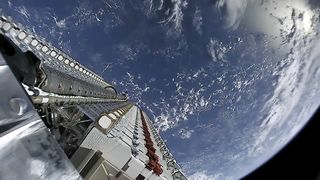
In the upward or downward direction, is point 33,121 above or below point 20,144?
above

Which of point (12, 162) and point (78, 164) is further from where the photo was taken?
point (78, 164)

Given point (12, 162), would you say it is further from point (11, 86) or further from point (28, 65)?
point (28, 65)

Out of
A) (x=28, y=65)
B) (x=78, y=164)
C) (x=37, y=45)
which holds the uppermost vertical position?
(x=37, y=45)

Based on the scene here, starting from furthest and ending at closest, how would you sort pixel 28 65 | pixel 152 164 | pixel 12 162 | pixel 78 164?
1. pixel 152 164
2. pixel 78 164
3. pixel 28 65
4. pixel 12 162

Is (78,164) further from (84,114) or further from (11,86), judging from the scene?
(11,86)

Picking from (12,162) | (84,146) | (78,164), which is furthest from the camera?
(84,146)

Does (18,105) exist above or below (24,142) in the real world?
above

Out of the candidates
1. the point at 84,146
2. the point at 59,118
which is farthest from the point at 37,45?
the point at 84,146
